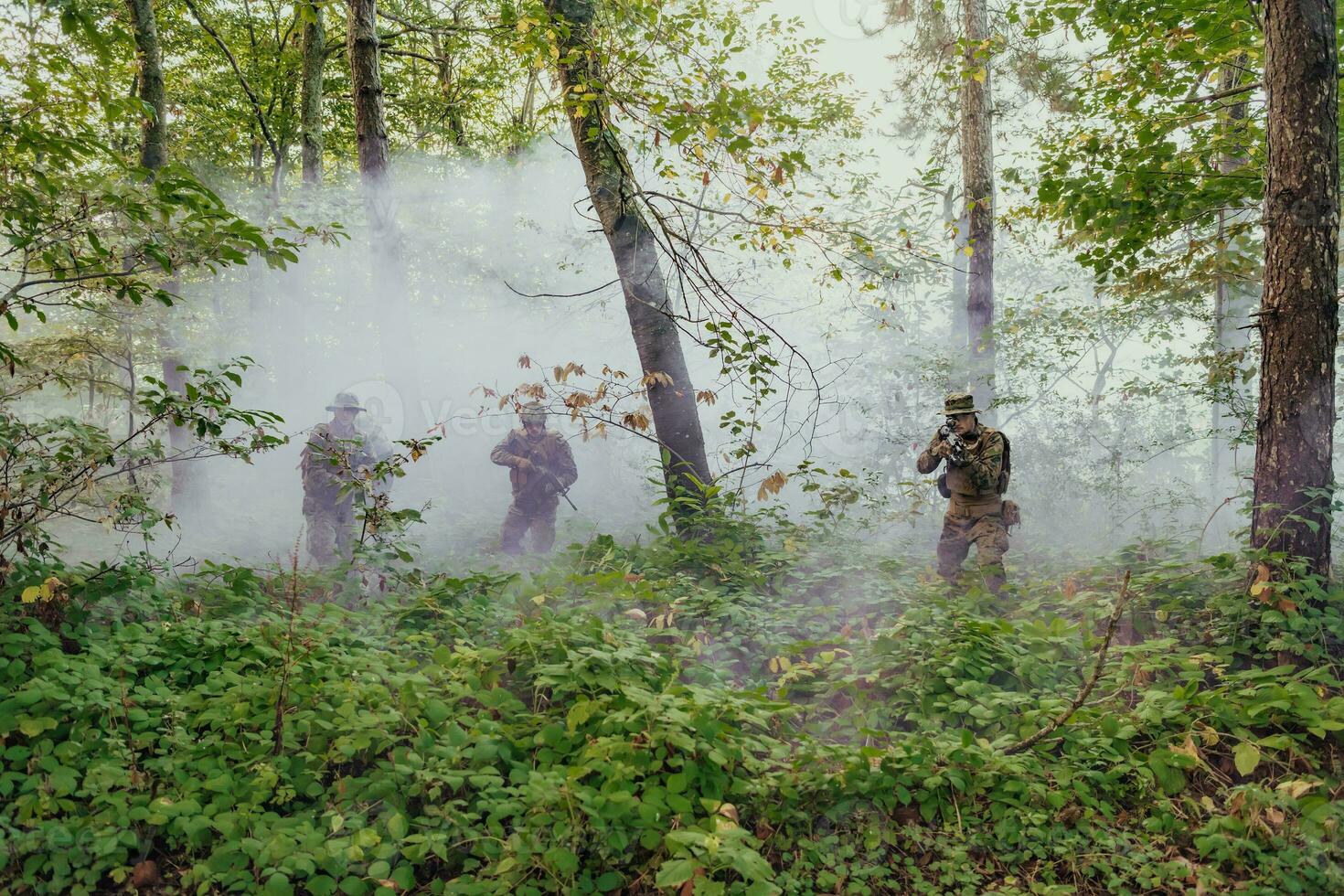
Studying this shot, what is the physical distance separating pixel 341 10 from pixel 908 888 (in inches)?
827

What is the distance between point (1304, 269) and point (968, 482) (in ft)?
9.75

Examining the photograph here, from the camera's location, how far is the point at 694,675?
3793mm

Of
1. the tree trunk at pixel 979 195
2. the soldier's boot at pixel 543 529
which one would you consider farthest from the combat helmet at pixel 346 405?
the tree trunk at pixel 979 195

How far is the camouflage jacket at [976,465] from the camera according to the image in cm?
681

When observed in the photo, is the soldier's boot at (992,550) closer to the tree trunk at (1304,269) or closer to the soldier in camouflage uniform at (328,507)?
the tree trunk at (1304,269)

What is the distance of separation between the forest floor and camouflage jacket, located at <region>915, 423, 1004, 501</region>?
2596mm

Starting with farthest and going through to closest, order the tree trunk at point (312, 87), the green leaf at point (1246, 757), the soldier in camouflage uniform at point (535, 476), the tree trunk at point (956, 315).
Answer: the tree trunk at point (312, 87), the tree trunk at point (956, 315), the soldier in camouflage uniform at point (535, 476), the green leaf at point (1246, 757)

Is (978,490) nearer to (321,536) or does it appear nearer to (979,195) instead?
(979,195)

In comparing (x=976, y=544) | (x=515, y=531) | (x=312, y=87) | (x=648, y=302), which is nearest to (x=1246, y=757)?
(x=976, y=544)

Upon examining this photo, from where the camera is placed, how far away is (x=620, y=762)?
274cm

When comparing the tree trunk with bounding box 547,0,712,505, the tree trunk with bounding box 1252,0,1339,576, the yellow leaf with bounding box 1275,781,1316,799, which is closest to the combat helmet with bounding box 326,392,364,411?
the tree trunk with bounding box 547,0,712,505

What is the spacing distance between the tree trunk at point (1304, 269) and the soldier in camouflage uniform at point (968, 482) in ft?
7.69

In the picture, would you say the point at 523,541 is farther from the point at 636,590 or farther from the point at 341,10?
the point at 341,10

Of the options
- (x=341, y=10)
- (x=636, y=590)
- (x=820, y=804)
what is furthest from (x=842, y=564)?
(x=341, y=10)
